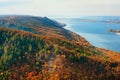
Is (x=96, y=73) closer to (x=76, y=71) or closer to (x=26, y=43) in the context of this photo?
(x=76, y=71)

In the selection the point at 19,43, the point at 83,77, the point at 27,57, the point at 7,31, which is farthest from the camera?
the point at 7,31

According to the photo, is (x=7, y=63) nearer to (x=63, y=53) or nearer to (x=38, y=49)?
(x=38, y=49)

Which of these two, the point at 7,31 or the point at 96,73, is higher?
the point at 7,31

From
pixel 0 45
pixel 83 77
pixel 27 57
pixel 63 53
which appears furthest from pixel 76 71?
pixel 0 45

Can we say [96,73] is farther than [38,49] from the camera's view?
No

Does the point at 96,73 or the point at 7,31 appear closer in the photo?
the point at 96,73

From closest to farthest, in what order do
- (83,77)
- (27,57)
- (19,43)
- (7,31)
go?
(83,77), (27,57), (19,43), (7,31)

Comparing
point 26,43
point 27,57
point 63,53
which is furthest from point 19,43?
point 63,53

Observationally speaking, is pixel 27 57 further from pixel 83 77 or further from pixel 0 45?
pixel 83 77
